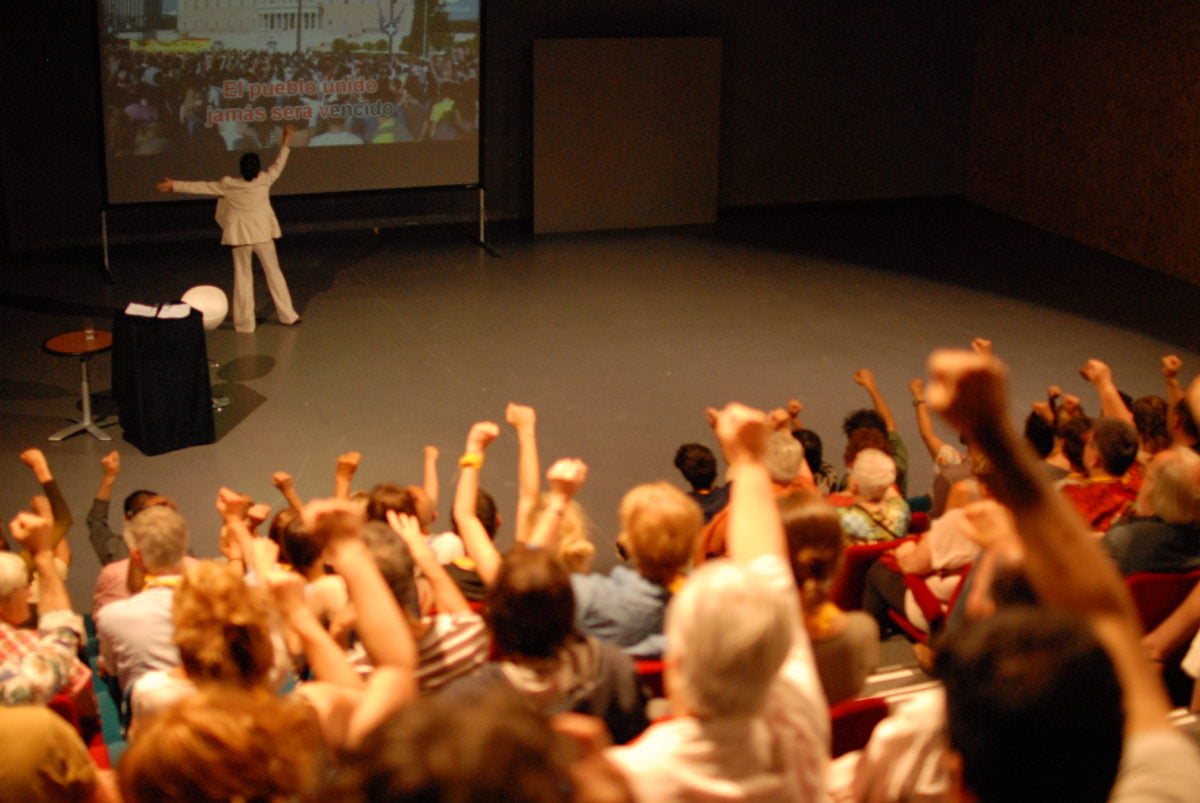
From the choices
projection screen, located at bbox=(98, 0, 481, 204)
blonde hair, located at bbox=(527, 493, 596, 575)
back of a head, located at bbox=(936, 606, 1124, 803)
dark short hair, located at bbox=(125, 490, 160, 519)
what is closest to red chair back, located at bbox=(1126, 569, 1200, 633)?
blonde hair, located at bbox=(527, 493, 596, 575)

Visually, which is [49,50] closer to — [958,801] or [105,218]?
[105,218]

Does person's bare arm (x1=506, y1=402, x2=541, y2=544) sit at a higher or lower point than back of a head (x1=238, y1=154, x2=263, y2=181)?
lower

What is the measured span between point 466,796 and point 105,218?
9730 mm

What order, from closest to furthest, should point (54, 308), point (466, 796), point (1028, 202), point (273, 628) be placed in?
point (466, 796) → point (273, 628) → point (54, 308) → point (1028, 202)

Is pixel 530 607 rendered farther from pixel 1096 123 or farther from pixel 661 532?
pixel 1096 123

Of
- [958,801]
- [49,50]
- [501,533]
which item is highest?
[49,50]

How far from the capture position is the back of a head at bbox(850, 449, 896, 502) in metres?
4.33

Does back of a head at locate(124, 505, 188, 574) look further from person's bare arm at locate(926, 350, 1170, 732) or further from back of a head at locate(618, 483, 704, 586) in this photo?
person's bare arm at locate(926, 350, 1170, 732)

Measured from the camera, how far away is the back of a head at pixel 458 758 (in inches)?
45.8

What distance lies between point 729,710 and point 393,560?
1284 mm

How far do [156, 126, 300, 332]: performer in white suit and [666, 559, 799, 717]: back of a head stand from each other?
7296 millimetres

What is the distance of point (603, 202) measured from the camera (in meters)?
11.8

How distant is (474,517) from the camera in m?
3.23

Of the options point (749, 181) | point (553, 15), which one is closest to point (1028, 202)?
point (749, 181)
